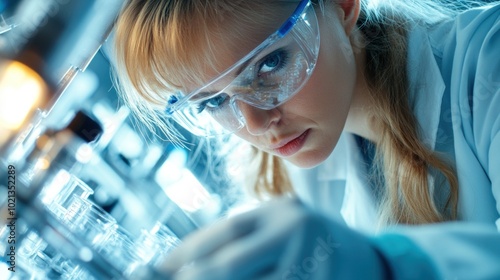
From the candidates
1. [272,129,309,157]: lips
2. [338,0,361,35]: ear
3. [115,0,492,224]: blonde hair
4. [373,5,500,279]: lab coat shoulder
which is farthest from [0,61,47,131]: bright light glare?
[373,5,500,279]: lab coat shoulder

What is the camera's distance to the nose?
108 centimetres

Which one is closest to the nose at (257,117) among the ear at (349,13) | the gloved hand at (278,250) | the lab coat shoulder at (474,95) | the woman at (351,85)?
the woman at (351,85)

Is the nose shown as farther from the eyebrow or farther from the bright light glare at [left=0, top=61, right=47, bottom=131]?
the bright light glare at [left=0, top=61, right=47, bottom=131]

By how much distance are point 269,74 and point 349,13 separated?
27 centimetres

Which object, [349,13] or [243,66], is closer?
[243,66]

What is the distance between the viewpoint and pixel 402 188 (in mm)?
1199

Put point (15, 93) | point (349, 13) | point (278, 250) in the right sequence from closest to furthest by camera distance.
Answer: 1. point (278, 250)
2. point (15, 93)
3. point (349, 13)

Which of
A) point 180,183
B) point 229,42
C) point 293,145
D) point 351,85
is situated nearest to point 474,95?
point 351,85

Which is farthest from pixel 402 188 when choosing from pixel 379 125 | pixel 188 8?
pixel 188 8

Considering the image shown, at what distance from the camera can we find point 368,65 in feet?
4.17

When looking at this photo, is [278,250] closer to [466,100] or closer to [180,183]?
[466,100]

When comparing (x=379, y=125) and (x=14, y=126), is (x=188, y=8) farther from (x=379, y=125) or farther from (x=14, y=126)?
(x=379, y=125)

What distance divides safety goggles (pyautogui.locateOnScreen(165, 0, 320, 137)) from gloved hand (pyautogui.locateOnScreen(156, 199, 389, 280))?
0.51 m

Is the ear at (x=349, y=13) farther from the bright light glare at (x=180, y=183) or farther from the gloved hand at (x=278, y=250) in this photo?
the gloved hand at (x=278, y=250)
